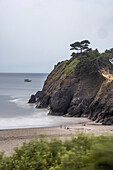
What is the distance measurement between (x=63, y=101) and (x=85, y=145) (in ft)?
128

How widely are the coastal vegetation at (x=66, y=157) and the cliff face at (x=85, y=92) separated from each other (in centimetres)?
2739

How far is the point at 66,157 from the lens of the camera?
977 centimetres

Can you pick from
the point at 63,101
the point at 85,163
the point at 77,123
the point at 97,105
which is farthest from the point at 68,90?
the point at 85,163

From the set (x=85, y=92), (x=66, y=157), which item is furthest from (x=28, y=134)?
(x=66, y=157)

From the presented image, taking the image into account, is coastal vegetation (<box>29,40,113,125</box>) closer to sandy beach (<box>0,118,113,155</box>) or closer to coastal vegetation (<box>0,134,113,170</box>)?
sandy beach (<box>0,118,113,155</box>)

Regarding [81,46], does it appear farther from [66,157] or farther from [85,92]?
[66,157]

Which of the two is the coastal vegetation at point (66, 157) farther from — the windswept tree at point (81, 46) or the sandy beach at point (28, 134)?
the windswept tree at point (81, 46)

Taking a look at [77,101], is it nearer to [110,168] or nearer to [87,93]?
[87,93]

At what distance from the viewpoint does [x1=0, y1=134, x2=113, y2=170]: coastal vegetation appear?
814 cm

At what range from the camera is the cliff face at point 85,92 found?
45.9 metres

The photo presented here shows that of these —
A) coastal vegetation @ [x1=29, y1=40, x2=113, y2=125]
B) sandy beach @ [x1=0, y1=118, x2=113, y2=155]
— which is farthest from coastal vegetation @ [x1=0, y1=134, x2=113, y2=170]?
coastal vegetation @ [x1=29, y1=40, x2=113, y2=125]

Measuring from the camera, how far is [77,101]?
51.3m

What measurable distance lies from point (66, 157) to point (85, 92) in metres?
43.7

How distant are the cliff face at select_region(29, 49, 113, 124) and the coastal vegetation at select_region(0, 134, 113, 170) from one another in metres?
27.4
